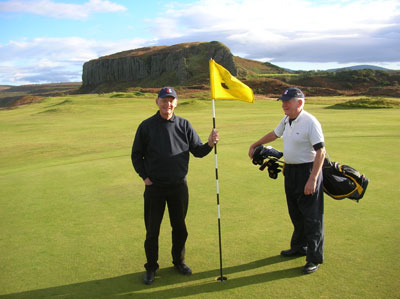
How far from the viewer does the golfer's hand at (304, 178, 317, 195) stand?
14.3ft

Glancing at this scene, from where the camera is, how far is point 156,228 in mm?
4562

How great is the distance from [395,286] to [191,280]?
2.08 meters

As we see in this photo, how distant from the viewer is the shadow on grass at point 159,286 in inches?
159

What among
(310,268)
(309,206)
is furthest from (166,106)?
(310,268)

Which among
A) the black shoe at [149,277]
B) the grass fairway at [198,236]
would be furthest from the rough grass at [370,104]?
the black shoe at [149,277]

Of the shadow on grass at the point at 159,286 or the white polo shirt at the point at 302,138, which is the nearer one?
the shadow on grass at the point at 159,286

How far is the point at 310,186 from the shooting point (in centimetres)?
438

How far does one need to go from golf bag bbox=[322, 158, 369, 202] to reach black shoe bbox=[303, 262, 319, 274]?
2.91 ft

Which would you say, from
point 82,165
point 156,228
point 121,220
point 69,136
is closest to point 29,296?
point 156,228

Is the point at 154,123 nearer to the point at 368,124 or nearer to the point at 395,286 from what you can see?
the point at 395,286

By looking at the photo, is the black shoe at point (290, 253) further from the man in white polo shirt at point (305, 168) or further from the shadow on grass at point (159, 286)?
the shadow on grass at point (159, 286)

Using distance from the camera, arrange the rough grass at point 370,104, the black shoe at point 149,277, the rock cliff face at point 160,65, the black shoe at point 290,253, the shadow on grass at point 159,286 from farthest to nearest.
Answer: the rock cliff face at point 160,65
the rough grass at point 370,104
the black shoe at point 290,253
the black shoe at point 149,277
the shadow on grass at point 159,286

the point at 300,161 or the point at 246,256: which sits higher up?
the point at 300,161

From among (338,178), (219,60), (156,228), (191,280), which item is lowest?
(191,280)
